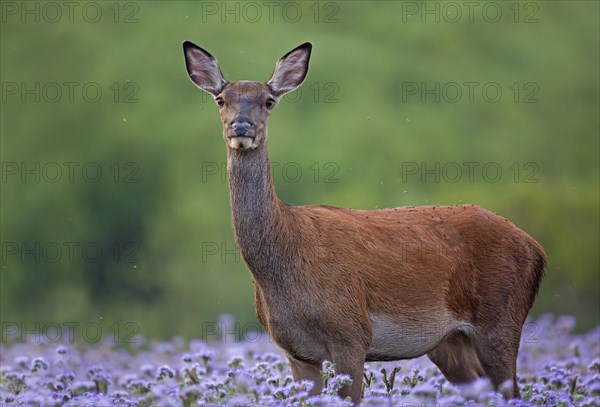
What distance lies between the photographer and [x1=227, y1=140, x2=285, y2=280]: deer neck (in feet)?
23.2

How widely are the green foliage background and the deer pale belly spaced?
32.9 ft

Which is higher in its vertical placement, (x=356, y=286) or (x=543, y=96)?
(x=543, y=96)

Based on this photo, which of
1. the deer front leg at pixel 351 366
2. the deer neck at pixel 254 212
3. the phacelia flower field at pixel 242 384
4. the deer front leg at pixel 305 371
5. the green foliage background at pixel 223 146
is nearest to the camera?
the phacelia flower field at pixel 242 384

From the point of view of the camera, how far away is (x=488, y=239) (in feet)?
25.8

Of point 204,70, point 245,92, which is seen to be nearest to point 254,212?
point 245,92

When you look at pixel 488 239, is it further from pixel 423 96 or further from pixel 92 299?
pixel 423 96

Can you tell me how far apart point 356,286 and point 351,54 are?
1697 centimetres

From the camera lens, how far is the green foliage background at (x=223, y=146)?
19.5 metres

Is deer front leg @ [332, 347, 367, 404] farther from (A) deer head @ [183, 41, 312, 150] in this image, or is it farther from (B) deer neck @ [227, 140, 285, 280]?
(A) deer head @ [183, 41, 312, 150]

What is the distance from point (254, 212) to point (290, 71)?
46.2 inches

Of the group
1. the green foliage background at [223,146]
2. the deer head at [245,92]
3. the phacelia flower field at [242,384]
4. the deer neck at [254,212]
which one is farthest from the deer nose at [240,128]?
the green foliage background at [223,146]

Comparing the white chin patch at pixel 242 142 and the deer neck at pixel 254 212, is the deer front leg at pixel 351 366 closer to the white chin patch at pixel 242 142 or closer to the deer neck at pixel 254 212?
the deer neck at pixel 254 212

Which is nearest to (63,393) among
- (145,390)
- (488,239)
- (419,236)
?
(145,390)

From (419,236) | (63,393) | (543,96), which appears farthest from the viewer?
(543,96)
